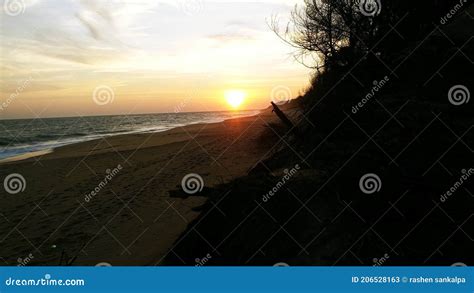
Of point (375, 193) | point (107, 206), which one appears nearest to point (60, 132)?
point (107, 206)

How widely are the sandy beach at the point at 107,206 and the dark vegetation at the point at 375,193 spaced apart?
3.52 feet

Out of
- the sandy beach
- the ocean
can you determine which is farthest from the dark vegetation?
the ocean

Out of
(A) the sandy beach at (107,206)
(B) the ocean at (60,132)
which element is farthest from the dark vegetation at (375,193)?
(B) the ocean at (60,132)

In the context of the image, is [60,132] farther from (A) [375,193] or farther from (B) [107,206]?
(A) [375,193]

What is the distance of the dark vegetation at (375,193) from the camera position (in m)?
5.18

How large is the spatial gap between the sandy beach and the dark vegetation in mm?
1074

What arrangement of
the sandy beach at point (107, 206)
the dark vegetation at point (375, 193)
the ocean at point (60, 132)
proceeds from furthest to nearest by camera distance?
the ocean at point (60, 132), the sandy beach at point (107, 206), the dark vegetation at point (375, 193)

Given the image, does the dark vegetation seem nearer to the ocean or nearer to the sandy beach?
the sandy beach

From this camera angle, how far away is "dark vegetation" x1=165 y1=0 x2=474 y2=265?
5.18 meters

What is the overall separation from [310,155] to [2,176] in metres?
16.4

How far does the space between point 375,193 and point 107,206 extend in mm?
8455

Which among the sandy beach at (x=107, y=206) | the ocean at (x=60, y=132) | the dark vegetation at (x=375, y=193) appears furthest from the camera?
the ocean at (x=60, y=132)

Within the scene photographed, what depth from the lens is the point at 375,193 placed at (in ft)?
18.7

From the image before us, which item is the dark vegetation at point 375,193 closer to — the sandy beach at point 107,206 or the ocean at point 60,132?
the sandy beach at point 107,206
